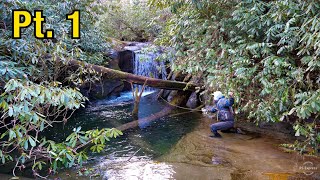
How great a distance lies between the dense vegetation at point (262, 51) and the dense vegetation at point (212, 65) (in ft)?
0.05

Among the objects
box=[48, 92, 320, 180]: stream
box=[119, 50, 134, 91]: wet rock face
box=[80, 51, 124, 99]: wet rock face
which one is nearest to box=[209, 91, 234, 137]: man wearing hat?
box=[48, 92, 320, 180]: stream

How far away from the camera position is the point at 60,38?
5.25 meters

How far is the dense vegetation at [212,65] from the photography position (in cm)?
333

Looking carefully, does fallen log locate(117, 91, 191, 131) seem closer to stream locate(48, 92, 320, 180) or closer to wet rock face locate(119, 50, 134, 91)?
stream locate(48, 92, 320, 180)

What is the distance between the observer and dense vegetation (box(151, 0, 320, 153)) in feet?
13.1

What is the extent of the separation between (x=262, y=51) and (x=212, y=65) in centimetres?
136

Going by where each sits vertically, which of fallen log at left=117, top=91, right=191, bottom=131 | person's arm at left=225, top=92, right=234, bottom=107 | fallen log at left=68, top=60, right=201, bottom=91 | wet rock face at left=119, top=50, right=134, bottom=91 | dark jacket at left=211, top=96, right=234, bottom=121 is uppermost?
wet rock face at left=119, top=50, right=134, bottom=91

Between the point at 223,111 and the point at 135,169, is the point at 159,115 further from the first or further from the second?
the point at 135,169

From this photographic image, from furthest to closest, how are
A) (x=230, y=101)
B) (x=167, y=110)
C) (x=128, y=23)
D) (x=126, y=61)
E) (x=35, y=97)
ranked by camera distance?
(x=128, y=23) < (x=126, y=61) < (x=167, y=110) < (x=230, y=101) < (x=35, y=97)

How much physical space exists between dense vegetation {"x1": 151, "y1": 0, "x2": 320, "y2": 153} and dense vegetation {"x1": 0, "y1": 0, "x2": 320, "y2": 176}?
0.05ft

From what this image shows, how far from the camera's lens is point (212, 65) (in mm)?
5770

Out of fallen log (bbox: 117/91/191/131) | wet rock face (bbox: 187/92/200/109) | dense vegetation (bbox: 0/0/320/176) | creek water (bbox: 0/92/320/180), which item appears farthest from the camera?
wet rock face (bbox: 187/92/200/109)

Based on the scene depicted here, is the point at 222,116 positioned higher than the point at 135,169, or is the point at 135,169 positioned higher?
the point at 222,116

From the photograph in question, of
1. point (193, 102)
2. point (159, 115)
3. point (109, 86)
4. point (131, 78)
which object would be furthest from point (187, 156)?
point (109, 86)
